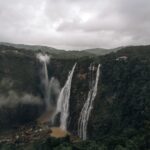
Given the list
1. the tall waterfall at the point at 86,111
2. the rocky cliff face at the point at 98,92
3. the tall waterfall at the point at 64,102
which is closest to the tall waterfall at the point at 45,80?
the rocky cliff face at the point at 98,92

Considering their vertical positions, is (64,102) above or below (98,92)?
below

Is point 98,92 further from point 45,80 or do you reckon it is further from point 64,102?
point 45,80

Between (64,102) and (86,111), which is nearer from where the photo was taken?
(86,111)

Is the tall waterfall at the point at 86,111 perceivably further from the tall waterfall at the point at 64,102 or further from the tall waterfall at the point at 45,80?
the tall waterfall at the point at 45,80

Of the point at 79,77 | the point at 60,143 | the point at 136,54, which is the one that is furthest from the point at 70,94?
the point at 60,143

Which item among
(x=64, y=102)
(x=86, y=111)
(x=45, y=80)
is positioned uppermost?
(x=45, y=80)

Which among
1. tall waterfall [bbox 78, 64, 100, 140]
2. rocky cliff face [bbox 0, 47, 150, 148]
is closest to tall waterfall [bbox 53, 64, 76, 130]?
rocky cliff face [bbox 0, 47, 150, 148]

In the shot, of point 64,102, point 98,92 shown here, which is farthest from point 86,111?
point 64,102

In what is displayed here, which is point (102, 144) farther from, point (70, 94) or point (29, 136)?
point (70, 94)
